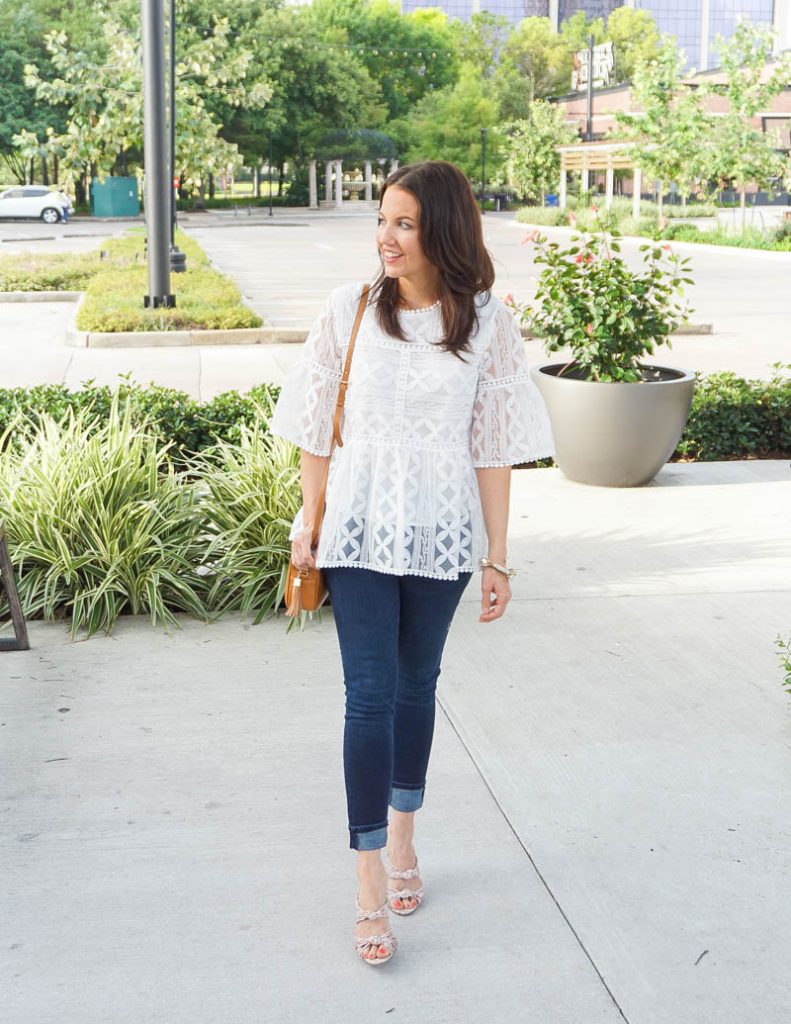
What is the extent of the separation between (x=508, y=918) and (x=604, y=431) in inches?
185

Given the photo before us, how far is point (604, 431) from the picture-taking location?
7551 millimetres

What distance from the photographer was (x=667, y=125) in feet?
136

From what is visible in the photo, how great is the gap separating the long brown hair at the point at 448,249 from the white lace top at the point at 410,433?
0.12ft

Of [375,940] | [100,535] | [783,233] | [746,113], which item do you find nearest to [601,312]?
[100,535]

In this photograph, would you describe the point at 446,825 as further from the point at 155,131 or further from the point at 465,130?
the point at 465,130

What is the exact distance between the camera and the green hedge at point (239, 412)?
7605 mm

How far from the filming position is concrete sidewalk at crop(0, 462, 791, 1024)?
9.49 ft

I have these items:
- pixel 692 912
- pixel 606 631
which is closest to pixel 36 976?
pixel 692 912

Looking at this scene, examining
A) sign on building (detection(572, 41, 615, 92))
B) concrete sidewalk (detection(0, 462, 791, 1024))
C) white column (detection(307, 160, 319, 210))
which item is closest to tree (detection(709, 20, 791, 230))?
white column (detection(307, 160, 319, 210))

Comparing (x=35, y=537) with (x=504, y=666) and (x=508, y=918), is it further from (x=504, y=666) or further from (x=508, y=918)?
(x=508, y=918)

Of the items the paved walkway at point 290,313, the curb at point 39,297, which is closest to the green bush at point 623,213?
the paved walkway at point 290,313

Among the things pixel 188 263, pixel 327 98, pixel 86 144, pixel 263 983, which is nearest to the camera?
pixel 263 983

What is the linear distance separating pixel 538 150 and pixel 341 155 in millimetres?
12835

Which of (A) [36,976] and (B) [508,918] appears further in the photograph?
(B) [508,918]
